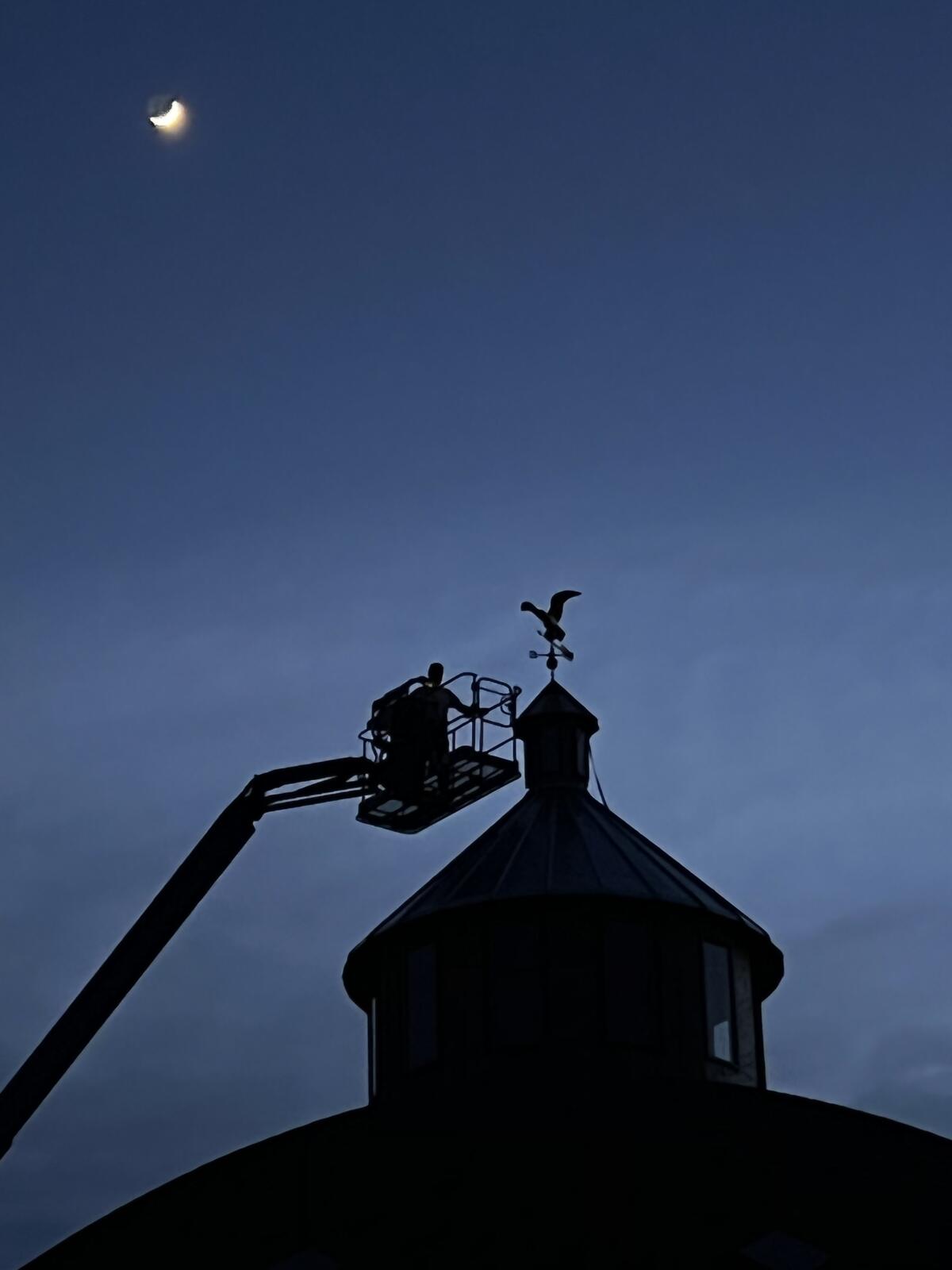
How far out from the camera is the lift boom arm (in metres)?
35.2

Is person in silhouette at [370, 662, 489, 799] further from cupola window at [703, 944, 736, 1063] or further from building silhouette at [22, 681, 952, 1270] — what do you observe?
cupola window at [703, 944, 736, 1063]

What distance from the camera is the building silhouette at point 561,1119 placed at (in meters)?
27.0

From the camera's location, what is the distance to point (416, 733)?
37.2 meters

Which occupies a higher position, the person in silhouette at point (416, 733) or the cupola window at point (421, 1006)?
the person in silhouette at point (416, 733)

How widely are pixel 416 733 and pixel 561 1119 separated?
9.03 metres

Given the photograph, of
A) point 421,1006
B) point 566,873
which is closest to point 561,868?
point 566,873

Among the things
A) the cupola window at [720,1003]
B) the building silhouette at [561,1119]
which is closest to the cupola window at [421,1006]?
the building silhouette at [561,1119]

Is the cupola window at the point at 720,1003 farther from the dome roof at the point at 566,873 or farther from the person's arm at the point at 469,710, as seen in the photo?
the person's arm at the point at 469,710

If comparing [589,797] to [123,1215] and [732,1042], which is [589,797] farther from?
[123,1215]

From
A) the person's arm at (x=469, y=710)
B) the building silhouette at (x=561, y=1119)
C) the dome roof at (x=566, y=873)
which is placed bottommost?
the building silhouette at (x=561, y=1119)

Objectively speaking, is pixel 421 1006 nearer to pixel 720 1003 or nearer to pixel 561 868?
pixel 561 868

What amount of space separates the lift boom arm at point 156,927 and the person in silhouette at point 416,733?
780 millimetres

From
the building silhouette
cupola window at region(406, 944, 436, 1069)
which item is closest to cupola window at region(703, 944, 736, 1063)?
the building silhouette

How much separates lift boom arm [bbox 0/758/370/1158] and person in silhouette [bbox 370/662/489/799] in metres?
0.78
